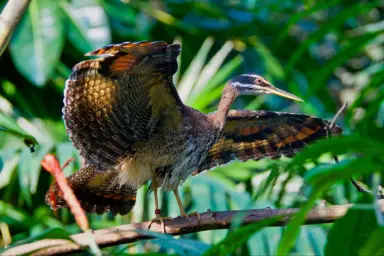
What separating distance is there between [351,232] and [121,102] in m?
2.30

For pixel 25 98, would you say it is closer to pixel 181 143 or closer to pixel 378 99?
pixel 181 143

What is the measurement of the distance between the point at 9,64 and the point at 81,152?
3127 millimetres

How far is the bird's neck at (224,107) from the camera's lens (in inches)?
169

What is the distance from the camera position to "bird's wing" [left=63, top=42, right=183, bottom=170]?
10.6 ft

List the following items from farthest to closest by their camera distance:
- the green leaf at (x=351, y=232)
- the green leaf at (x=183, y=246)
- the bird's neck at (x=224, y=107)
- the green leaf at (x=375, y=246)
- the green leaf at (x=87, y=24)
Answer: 1. the green leaf at (x=87, y=24)
2. the bird's neck at (x=224, y=107)
3. the green leaf at (x=183, y=246)
4. the green leaf at (x=351, y=232)
5. the green leaf at (x=375, y=246)

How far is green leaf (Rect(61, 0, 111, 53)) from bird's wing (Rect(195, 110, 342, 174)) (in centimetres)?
166

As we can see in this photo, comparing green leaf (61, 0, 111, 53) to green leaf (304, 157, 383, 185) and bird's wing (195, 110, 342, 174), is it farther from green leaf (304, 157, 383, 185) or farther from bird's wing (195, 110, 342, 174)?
green leaf (304, 157, 383, 185)

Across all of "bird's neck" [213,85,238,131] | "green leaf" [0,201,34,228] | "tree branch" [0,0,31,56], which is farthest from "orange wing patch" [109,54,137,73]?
"green leaf" [0,201,34,228]

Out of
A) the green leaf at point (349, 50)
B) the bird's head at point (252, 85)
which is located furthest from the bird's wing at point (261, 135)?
the green leaf at point (349, 50)

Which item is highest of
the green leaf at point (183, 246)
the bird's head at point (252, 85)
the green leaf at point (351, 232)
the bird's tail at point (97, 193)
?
the green leaf at point (351, 232)

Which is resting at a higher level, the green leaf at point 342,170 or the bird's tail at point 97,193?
the green leaf at point 342,170

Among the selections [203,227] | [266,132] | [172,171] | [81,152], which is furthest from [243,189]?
[203,227]

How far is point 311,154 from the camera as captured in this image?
1287 mm

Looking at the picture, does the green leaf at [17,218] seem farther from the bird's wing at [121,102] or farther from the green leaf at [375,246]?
the green leaf at [375,246]
